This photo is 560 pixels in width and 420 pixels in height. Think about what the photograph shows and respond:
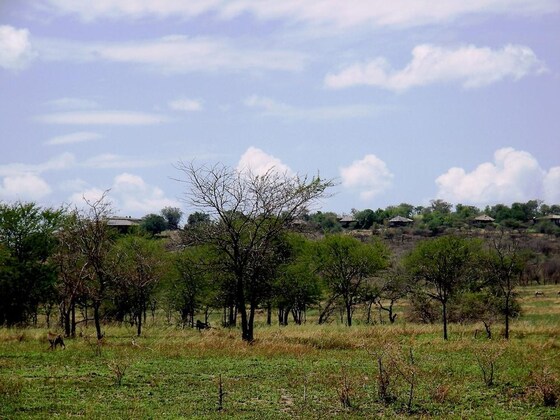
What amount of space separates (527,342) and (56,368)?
2065 cm

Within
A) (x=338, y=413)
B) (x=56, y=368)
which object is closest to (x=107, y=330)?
(x=56, y=368)

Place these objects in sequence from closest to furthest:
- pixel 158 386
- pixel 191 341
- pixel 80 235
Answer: pixel 158 386 < pixel 191 341 < pixel 80 235

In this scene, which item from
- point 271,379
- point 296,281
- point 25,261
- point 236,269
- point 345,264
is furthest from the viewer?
point 345,264

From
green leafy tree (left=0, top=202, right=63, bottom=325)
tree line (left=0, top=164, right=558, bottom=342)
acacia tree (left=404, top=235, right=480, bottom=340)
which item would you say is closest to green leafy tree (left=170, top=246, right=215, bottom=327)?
tree line (left=0, top=164, right=558, bottom=342)

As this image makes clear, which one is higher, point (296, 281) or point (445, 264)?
point (445, 264)

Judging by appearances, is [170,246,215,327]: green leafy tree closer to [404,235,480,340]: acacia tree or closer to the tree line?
the tree line

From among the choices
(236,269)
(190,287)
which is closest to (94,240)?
(236,269)

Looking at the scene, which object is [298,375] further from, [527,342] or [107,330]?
[107,330]

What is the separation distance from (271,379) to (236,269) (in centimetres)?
1205

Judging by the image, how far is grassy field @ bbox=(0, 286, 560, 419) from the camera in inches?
605

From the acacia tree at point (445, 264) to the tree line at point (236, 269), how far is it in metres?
0.14

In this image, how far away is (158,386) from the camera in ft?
59.3

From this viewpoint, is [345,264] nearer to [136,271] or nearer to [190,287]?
[190,287]

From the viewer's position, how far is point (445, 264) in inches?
1518
